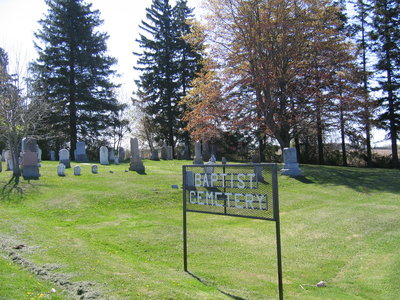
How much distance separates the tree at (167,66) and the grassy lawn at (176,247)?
27521mm

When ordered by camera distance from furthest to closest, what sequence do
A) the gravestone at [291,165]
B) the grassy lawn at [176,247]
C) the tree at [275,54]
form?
the tree at [275,54] → the gravestone at [291,165] → the grassy lawn at [176,247]

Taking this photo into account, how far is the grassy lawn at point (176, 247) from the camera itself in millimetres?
5074

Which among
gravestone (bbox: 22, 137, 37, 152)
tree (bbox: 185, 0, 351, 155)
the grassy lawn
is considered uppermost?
tree (bbox: 185, 0, 351, 155)

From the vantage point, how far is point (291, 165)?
2061cm

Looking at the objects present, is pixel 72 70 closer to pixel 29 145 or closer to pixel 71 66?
pixel 71 66

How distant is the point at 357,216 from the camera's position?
1125cm

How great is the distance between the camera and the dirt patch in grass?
14.6ft

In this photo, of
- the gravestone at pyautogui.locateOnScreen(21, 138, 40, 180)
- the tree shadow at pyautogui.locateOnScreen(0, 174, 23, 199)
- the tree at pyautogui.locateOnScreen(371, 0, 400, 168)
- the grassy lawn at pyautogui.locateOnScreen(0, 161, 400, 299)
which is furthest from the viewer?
the tree at pyautogui.locateOnScreen(371, 0, 400, 168)

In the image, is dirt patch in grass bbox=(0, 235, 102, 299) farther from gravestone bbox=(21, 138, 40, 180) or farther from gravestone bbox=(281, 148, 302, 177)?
gravestone bbox=(281, 148, 302, 177)

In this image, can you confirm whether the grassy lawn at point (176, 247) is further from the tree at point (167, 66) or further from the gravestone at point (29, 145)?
the tree at point (167, 66)

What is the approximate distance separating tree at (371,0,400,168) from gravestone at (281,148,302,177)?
13.6 metres

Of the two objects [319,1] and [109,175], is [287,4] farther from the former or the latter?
[109,175]

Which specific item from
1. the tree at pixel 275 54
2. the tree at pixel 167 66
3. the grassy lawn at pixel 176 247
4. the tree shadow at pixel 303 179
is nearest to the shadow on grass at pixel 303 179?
the tree shadow at pixel 303 179

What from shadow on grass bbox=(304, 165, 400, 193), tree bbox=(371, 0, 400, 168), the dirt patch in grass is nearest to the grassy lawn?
the dirt patch in grass
